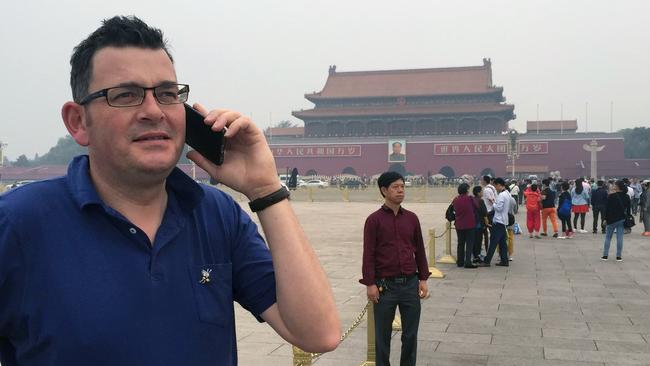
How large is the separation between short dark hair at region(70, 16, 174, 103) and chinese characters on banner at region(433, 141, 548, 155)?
4366cm

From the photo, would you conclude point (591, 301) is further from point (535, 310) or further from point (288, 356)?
point (288, 356)

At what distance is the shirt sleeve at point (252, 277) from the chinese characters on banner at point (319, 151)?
45092 mm

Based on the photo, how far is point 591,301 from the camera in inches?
245

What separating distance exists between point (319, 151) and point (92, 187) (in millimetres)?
46122

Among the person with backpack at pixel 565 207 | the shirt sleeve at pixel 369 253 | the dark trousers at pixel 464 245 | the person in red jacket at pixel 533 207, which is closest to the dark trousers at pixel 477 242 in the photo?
the dark trousers at pixel 464 245

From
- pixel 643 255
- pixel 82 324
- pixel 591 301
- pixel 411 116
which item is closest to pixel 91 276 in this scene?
pixel 82 324

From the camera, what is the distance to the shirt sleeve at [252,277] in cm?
126

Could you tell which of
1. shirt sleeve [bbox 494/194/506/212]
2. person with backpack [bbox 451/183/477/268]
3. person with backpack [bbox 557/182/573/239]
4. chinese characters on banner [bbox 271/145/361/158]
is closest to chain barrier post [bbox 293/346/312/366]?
person with backpack [bbox 451/183/477/268]

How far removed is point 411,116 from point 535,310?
41682mm

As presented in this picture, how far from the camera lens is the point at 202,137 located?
1204mm

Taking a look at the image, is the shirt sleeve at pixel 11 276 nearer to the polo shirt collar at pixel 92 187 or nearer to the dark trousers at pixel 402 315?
the polo shirt collar at pixel 92 187

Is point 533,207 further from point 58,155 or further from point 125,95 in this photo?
point 58,155

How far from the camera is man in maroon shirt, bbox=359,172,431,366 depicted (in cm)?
359

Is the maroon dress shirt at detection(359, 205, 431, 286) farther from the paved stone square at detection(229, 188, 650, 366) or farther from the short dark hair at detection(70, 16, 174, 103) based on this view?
the short dark hair at detection(70, 16, 174, 103)
